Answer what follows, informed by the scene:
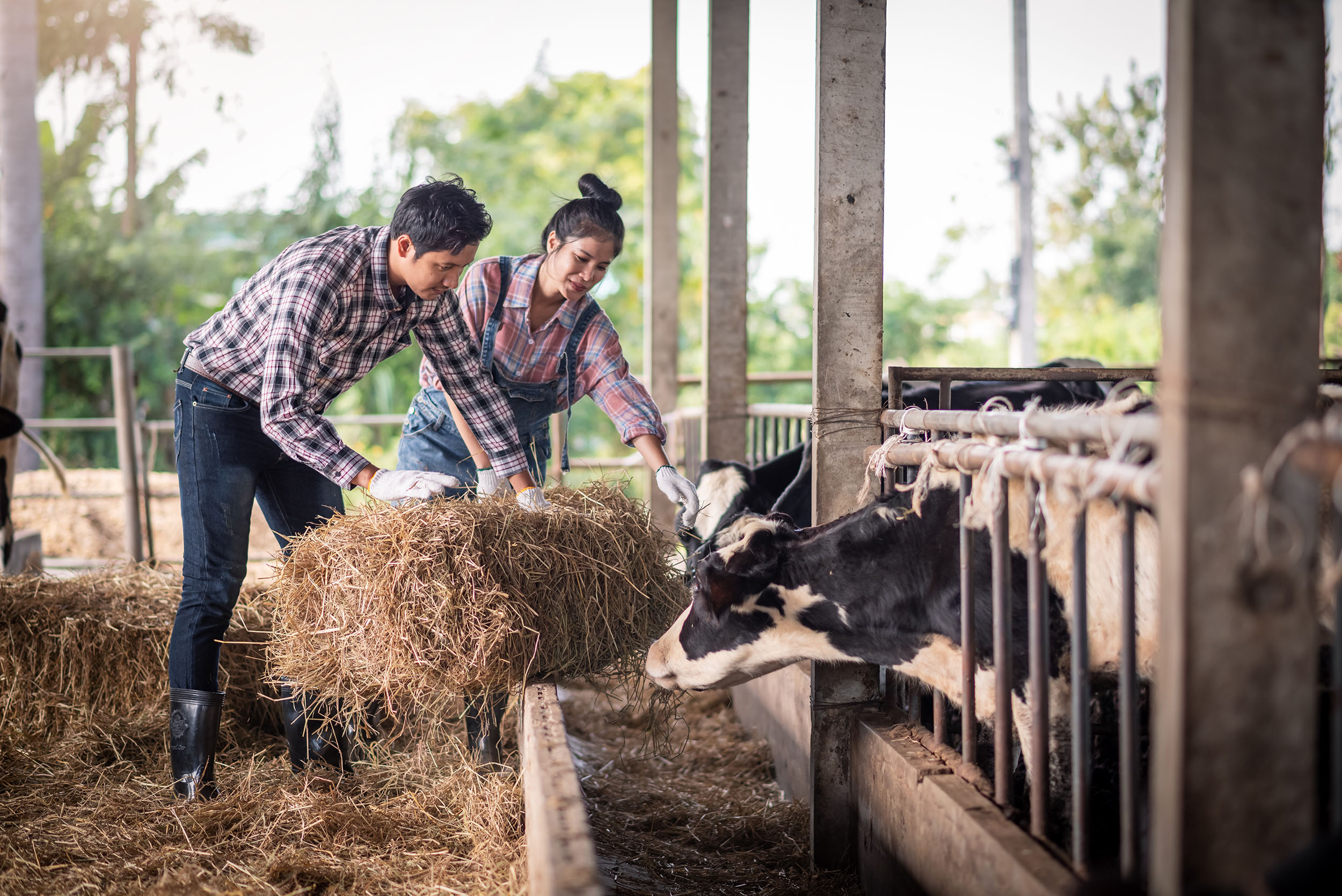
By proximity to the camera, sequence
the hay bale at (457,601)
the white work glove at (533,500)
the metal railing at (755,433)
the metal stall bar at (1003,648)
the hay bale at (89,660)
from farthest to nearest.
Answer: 1. the metal railing at (755,433)
2. the hay bale at (89,660)
3. the white work glove at (533,500)
4. the hay bale at (457,601)
5. the metal stall bar at (1003,648)

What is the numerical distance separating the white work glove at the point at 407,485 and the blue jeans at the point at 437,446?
0.67m

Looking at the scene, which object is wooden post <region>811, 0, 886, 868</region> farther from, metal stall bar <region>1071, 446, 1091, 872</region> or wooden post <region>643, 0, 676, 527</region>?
wooden post <region>643, 0, 676, 527</region>

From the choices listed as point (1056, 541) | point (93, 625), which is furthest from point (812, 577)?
point (93, 625)

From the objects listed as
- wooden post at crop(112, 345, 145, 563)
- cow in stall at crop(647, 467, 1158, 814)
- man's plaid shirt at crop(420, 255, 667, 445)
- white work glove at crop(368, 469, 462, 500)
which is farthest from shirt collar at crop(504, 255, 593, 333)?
wooden post at crop(112, 345, 145, 563)

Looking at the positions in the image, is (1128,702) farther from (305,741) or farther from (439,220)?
(305,741)

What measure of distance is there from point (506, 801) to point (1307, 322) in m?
2.04

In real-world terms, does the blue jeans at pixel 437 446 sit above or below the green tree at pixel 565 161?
below

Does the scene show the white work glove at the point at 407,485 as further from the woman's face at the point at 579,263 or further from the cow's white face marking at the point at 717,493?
the cow's white face marking at the point at 717,493

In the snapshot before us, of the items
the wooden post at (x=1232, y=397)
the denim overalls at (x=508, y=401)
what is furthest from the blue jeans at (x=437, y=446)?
the wooden post at (x=1232, y=397)

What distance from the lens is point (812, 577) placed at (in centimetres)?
223

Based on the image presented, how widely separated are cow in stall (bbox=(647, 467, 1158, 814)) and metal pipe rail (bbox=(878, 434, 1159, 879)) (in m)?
0.05

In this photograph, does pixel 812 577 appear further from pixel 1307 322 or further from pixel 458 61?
pixel 458 61

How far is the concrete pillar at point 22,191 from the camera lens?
9969 mm

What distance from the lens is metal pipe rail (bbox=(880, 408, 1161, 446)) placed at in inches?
54.5
